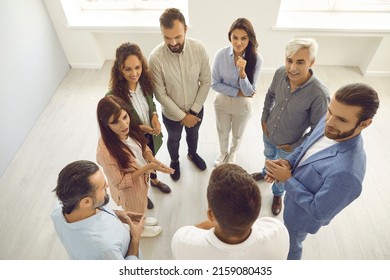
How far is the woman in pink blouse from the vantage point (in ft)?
5.68

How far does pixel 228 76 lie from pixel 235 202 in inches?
58.6

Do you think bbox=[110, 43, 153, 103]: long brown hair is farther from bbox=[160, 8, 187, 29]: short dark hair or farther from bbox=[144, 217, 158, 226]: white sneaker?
bbox=[144, 217, 158, 226]: white sneaker

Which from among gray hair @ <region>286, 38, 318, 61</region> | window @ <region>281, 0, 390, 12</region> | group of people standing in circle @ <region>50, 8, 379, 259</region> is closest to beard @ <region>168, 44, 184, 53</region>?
group of people standing in circle @ <region>50, 8, 379, 259</region>

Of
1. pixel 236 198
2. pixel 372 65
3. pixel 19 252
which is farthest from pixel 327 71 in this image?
pixel 19 252

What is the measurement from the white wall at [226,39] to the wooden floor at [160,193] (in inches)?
17.0

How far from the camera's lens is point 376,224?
8.44 feet

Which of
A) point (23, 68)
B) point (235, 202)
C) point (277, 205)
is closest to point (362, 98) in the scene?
point (235, 202)

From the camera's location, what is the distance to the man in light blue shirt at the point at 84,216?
1.30 metres

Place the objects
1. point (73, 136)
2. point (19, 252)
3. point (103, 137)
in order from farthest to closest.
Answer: point (73, 136)
point (19, 252)
point (103, 137)

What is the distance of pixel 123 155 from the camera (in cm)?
185

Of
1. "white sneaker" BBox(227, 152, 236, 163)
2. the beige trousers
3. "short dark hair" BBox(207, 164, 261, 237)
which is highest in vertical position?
"short dark hair" BBox(207, 164, 261, 237)

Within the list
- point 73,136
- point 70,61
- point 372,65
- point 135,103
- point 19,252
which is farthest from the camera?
point 70,61

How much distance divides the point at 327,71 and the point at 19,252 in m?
4.29
